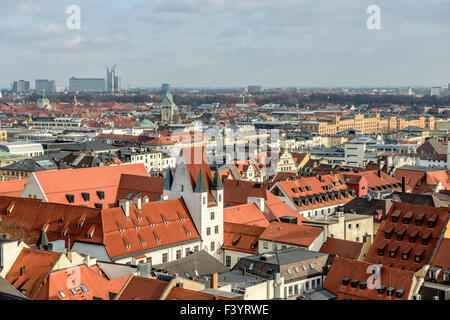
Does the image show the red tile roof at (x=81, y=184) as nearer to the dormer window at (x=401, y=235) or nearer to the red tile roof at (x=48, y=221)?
the red tile roof at (x=48, y=221)

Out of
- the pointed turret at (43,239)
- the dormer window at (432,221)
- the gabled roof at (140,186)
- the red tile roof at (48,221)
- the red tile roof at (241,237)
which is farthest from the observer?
the gabled roof at (140,186)

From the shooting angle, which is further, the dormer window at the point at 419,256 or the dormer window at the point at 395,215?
the dormer window at the point at 395,215

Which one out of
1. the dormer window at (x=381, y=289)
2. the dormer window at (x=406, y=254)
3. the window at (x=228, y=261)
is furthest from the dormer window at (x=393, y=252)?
the window at (x=228, y=261)

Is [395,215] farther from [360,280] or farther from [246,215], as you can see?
[246,215]
